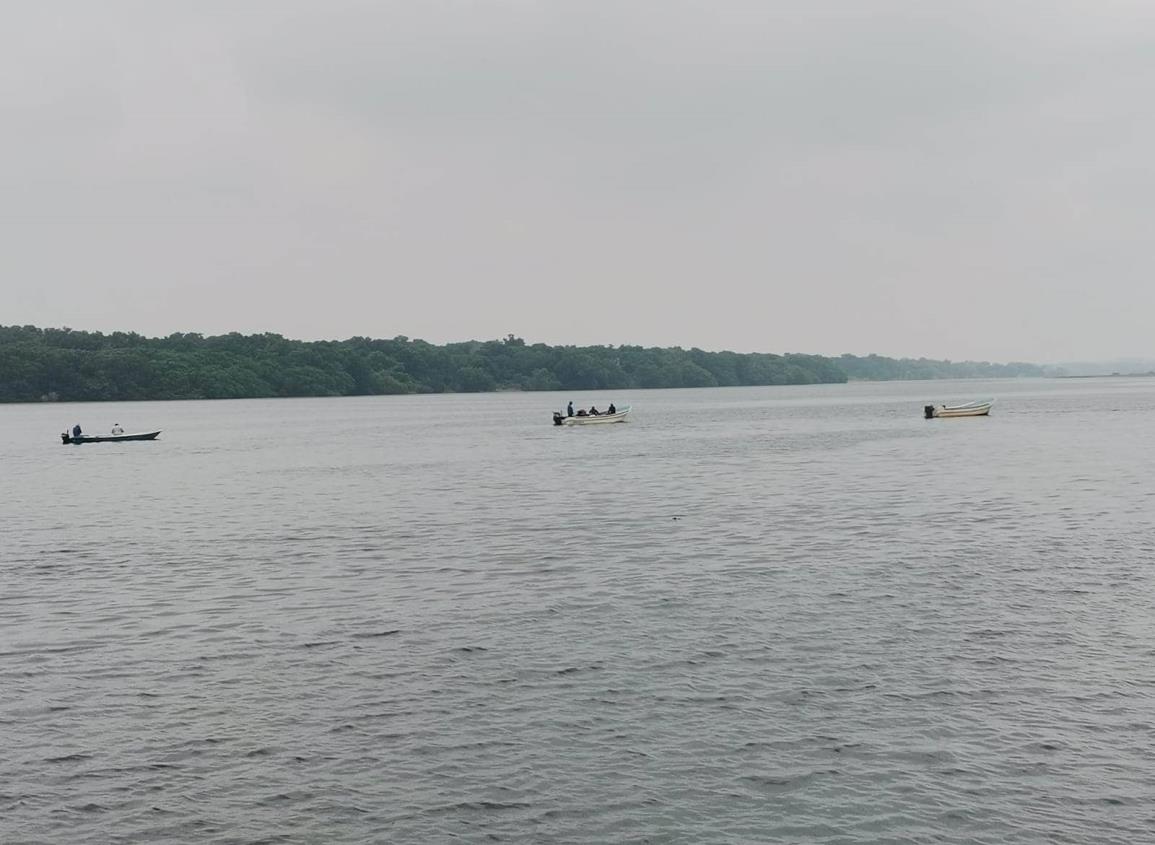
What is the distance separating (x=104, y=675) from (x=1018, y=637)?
21.0 metres

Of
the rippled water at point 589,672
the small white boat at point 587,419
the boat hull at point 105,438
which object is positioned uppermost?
the small white boat at point 587,419

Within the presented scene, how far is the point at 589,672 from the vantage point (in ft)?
80.4

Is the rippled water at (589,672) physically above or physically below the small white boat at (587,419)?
below

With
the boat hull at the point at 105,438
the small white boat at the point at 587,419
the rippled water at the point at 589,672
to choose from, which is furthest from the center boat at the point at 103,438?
the rippled water at the point at 589,672

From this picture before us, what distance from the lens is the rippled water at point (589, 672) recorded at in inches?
681

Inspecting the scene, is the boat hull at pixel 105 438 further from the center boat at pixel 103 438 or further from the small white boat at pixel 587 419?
the small white boat at pixel 587 419

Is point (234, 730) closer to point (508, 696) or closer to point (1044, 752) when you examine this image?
point (508, 696)

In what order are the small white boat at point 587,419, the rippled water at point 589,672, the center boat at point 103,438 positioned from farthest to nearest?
the small white boat at point 587,419 < the center boat at point 103,438 < the rippled water at point 589,672

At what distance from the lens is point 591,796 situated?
1778 centimetres

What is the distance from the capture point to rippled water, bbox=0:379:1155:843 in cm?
1730

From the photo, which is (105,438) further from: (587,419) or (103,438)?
(587,419)

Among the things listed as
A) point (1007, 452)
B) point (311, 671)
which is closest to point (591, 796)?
point (311, 671)

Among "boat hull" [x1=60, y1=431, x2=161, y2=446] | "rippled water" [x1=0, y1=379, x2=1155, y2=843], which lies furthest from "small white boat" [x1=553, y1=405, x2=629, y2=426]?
"rippled water" [x1=0, y1=379, x2=1155, y2=843]

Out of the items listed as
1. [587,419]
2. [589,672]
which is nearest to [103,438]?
[587,419]
